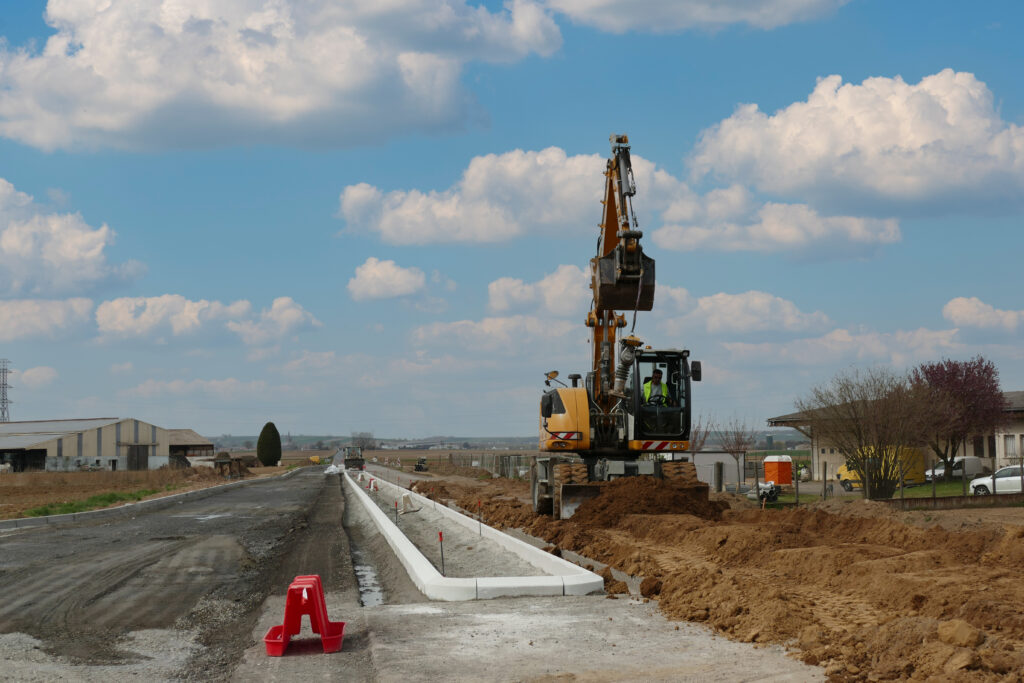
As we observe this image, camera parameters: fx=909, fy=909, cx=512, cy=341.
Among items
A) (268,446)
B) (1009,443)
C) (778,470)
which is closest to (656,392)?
(778,470)

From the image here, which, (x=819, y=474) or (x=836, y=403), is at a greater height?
(x=836, y=403)

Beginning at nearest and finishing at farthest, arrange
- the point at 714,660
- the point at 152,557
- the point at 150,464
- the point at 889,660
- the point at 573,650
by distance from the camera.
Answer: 1. the point at 889,660
2. the point at 714,660
3. the point at 573,650
4. the point at 152,557
5. the point at 150,464

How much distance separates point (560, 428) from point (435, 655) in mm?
12395

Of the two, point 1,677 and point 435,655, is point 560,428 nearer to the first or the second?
point 435,655

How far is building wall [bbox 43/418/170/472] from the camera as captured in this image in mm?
84750

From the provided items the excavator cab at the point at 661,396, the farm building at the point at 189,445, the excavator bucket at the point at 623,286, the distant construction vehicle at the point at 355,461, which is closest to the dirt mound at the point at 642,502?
the excavator cab at the point at 661,396

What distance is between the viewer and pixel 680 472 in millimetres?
19516

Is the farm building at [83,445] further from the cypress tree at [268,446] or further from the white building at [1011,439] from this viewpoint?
the white building at [1011,439]

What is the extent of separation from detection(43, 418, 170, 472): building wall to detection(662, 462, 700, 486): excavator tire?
252 ft

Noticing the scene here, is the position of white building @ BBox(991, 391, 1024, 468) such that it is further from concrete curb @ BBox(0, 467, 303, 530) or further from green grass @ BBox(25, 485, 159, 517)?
green grass @ BBox(25, 485, 159, 517)

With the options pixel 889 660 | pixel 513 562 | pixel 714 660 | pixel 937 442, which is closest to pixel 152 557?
pixel 513 562

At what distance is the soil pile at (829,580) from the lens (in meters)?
7.02

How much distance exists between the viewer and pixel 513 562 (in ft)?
48.3

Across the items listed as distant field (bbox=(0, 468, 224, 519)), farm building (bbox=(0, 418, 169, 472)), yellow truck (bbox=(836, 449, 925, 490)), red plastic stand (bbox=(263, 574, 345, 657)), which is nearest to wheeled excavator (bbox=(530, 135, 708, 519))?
red plastic stand (bbox=(263, 574, 345, 657))
